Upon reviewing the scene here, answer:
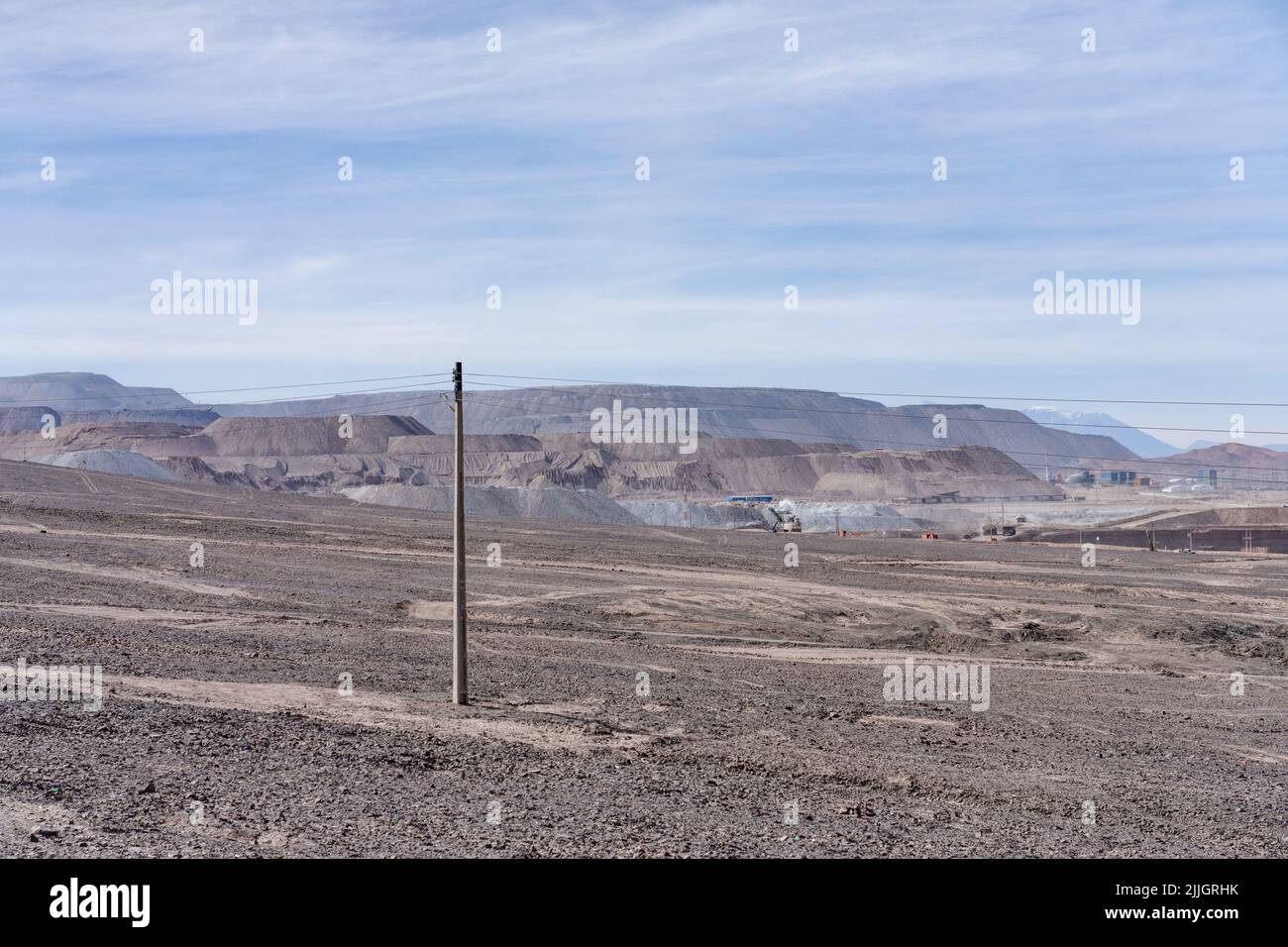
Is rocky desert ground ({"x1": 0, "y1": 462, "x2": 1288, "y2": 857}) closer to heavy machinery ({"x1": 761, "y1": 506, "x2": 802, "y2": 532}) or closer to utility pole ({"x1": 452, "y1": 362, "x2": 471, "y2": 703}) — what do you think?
utility pole ({"x1": 452, "y1": 362, "x2": 471, "y2": 703})

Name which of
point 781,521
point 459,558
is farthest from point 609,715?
point 781,521

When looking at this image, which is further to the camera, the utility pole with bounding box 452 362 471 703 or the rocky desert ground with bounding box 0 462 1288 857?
the utility pole with bounding box 452 362 471 703

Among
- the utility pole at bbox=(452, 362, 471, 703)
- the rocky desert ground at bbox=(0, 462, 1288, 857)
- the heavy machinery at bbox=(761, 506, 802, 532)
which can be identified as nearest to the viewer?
the rocky desert ground at bbox=(0, 462, 1288, 857)

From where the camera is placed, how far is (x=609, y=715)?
1959cm

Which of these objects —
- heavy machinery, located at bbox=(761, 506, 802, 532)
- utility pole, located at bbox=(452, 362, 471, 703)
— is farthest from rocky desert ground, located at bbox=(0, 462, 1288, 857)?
Result: heavy machinery, located at bbox=(761, 506, 802, 532)

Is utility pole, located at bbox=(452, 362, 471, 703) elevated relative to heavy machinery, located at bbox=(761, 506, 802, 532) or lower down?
elevated

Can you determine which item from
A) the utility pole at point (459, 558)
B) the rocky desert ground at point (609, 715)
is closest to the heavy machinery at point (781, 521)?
the rocky desert ground at point (609, 715)

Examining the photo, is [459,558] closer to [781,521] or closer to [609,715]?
[609,715]

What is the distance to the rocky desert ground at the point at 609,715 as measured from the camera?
12938mm

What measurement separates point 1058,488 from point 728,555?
151m

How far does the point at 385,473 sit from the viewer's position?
157750 millimetres

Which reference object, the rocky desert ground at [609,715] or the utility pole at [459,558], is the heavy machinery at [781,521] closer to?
the rocky desert ground at [609,715]

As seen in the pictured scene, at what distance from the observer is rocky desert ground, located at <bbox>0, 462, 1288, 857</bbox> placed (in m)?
12.9

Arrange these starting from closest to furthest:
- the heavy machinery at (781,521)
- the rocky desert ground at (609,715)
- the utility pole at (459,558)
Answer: the rocky desert ground at (609,715) < the utility pole at (459,558) < the heavy machinery at (781,521)
